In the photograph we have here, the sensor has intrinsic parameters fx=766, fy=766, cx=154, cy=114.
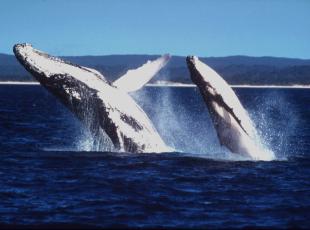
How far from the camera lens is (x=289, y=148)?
2505cm

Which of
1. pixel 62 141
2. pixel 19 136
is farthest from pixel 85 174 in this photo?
pixel 19 136

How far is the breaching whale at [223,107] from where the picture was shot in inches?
652

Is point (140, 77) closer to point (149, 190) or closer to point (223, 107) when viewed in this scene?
point (223, 107)

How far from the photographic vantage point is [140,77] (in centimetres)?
1897

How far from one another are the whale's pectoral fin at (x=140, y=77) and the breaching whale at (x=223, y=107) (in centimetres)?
218

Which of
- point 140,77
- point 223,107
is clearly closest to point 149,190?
point 223,107

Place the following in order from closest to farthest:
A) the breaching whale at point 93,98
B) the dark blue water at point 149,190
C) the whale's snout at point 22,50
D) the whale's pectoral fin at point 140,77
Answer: the dark blue water at point 149,190, the breaching whale at point 93,98, the whale's snout at point 22,50, the whale's pectoral fin at point 140,77

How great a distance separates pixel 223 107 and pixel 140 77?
118 inches

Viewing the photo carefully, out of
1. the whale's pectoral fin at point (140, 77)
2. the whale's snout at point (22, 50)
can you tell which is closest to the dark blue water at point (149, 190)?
the whale's pectoral fin at point (140, 77)

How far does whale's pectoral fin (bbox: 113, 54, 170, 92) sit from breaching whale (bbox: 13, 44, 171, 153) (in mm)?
336

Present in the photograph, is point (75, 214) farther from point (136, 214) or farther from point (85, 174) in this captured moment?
point (85, 174)

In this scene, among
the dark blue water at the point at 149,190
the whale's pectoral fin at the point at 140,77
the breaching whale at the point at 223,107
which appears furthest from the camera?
the whale's pectoral fin at the point at 140,77

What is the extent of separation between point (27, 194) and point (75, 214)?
2059 millimetres

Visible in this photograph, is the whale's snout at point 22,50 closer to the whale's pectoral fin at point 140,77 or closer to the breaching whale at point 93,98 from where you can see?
the breaching whale at point 93,98
